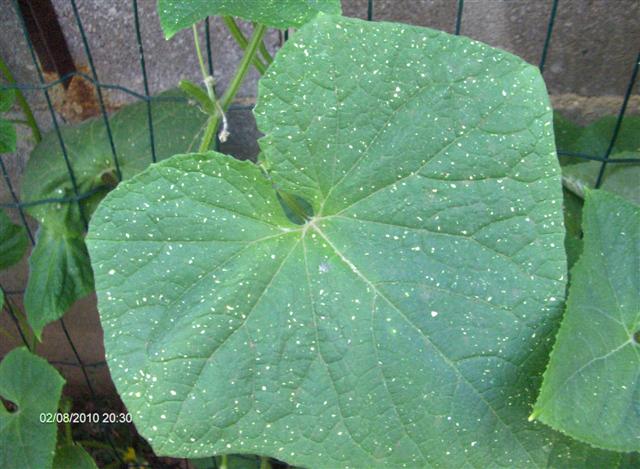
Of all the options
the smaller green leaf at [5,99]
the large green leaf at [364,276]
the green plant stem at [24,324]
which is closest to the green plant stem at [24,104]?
the smaller green leaf at [5,99]

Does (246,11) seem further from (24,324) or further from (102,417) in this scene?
(102,417)

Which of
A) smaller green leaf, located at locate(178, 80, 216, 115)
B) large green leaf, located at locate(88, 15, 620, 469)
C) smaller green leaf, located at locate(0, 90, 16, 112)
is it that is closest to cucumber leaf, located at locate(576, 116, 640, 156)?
large green leaf, located at locate(88, 15, 620, 469)

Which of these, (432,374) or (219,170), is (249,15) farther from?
(432,374)

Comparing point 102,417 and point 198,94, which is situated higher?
point 198,94

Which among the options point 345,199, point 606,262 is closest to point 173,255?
point 345,199

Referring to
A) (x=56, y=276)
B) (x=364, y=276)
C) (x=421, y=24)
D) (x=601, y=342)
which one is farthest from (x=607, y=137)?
(x=56, y=276)

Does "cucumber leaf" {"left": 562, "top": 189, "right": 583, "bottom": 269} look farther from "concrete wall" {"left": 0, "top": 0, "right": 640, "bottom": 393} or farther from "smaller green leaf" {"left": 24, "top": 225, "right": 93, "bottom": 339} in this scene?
"smaller green leaf" {"left": 24, "top": 225, "right": 93, "bottom": 339}
